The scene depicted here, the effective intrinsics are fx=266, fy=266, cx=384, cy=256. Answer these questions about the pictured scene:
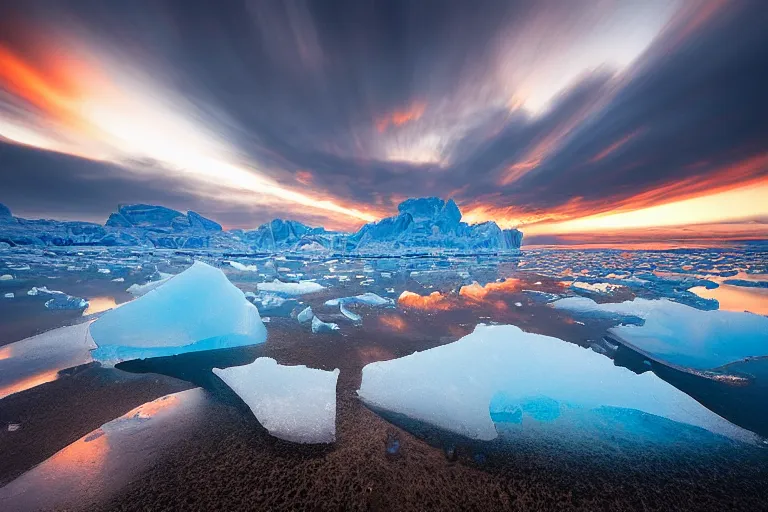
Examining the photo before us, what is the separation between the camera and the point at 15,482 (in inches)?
71.1

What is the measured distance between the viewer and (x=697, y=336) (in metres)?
4.40

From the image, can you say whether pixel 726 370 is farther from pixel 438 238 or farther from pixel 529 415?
pixel 438 238

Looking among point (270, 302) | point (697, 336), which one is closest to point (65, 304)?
point (270, 302)

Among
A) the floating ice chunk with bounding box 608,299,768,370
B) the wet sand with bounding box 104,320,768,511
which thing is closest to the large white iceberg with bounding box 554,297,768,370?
the floating ice chunk with bounding box 608,299,768,370

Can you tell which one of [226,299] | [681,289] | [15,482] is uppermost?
[226,299]

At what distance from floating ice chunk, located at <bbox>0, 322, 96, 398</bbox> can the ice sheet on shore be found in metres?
1.64

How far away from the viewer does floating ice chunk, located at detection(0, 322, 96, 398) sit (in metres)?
3.04

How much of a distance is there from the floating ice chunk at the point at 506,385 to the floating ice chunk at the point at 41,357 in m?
3.80

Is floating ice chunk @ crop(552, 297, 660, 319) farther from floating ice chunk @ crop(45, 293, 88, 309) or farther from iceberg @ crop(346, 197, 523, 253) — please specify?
iceberg @ crop(346, 197, 523, 253)

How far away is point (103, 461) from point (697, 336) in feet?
25.2

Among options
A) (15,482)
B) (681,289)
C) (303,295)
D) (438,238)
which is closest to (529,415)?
(15,482)

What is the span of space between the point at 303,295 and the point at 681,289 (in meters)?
14.1

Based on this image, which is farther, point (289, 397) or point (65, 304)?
point (65, 304)

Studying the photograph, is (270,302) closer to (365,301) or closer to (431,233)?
(365,301)
